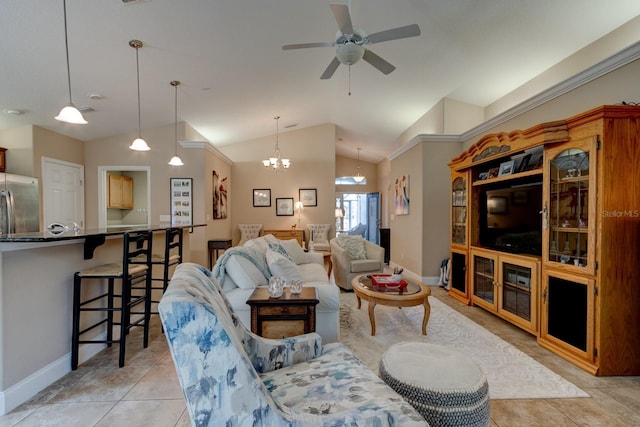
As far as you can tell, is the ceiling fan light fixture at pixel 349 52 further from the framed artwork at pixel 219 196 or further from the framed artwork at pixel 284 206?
the framed artwork at pixel 284 206

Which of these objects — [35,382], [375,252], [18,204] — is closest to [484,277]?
[375,252]

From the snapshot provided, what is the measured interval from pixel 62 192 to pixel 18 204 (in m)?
0.84

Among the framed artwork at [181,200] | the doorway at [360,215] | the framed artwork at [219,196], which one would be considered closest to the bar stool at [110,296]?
the framed artwork at [181,200]

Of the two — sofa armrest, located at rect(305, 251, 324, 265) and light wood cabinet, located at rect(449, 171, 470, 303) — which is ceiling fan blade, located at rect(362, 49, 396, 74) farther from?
sofa armrest, located at rect(305, 251, 324, 265)

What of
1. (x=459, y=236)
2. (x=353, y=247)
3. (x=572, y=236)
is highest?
(x=572, y=236)

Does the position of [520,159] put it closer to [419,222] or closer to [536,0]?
[536,0]

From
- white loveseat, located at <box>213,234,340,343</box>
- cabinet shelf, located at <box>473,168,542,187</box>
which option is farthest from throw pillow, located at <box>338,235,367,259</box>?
white loveseat, located at <box>213,234,340,343</box>

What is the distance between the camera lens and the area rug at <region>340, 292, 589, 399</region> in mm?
2066

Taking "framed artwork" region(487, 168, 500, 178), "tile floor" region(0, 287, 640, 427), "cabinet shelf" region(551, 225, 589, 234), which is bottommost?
"tile floor" region(0, 287, 640, 427)

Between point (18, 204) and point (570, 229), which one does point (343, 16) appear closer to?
point (570, 229)

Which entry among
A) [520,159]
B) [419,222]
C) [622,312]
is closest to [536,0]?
[520,159]

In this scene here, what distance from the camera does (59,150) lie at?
199 inches

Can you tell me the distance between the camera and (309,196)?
7.97 meters

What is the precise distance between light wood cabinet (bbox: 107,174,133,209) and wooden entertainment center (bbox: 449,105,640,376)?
23.1 feet
